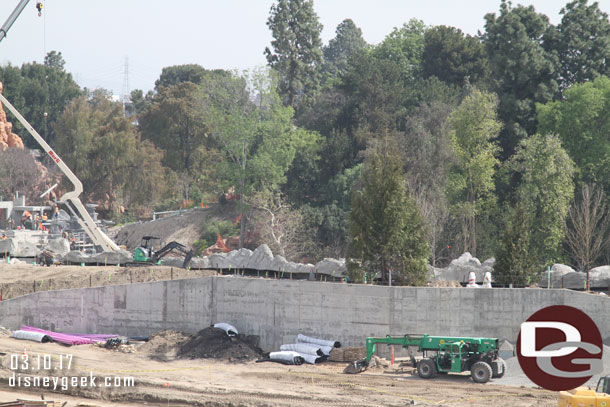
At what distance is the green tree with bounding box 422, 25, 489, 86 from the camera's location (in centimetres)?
7469

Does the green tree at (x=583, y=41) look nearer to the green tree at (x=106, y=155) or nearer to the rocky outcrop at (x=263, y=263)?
the rocky outcrop at (x=263, y=263)

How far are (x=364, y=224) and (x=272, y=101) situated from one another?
3320 cm

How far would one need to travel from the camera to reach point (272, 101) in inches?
2685

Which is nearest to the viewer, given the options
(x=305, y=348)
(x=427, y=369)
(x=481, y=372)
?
(x=481, y=372)

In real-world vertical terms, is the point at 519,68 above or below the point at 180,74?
below

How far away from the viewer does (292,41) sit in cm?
8144

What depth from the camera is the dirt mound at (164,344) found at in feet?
121

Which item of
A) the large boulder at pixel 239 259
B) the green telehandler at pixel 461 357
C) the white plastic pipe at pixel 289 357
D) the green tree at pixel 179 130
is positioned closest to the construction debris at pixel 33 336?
the large boulder at pixel 239 259

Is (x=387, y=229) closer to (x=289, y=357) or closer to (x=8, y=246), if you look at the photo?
(x=289, y=357)

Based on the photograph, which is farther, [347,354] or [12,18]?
[12,18]

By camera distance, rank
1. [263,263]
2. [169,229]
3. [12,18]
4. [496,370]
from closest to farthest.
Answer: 1. [496,370]
2. [263,263]
3. [12,18]
4. [169,229]

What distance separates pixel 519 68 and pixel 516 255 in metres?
A: 24.7
